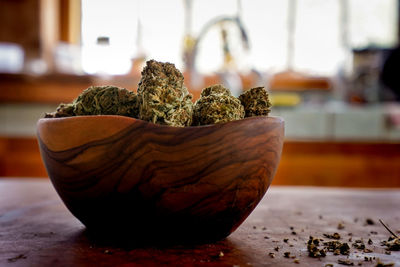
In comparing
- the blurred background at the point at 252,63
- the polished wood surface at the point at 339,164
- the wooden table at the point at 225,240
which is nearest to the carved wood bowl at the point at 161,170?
the wooden table at the point at 225,240

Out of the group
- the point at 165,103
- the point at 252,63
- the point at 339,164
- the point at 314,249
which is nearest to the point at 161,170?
the point at 165,103

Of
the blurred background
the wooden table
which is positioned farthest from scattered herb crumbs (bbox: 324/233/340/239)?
the blurred background

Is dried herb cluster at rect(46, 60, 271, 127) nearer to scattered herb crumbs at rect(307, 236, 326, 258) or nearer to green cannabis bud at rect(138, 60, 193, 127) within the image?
green cannabis bud at rect(138, 60, 193, 127)

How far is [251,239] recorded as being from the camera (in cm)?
53

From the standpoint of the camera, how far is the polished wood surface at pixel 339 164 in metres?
2.02

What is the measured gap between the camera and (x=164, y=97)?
487 millimetres

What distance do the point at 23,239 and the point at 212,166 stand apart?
246mm

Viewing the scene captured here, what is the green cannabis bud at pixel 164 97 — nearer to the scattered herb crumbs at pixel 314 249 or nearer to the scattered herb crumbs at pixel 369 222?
the scattered herb crumbs at pixel 314 249

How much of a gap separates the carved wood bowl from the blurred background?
0.34m

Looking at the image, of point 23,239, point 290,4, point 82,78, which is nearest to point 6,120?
point 82,78

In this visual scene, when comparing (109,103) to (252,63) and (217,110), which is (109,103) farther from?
(252,63)

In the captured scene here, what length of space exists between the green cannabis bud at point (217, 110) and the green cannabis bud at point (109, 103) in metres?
0.08

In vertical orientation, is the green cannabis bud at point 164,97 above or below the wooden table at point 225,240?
above

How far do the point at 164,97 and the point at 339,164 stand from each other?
169 centimetres
